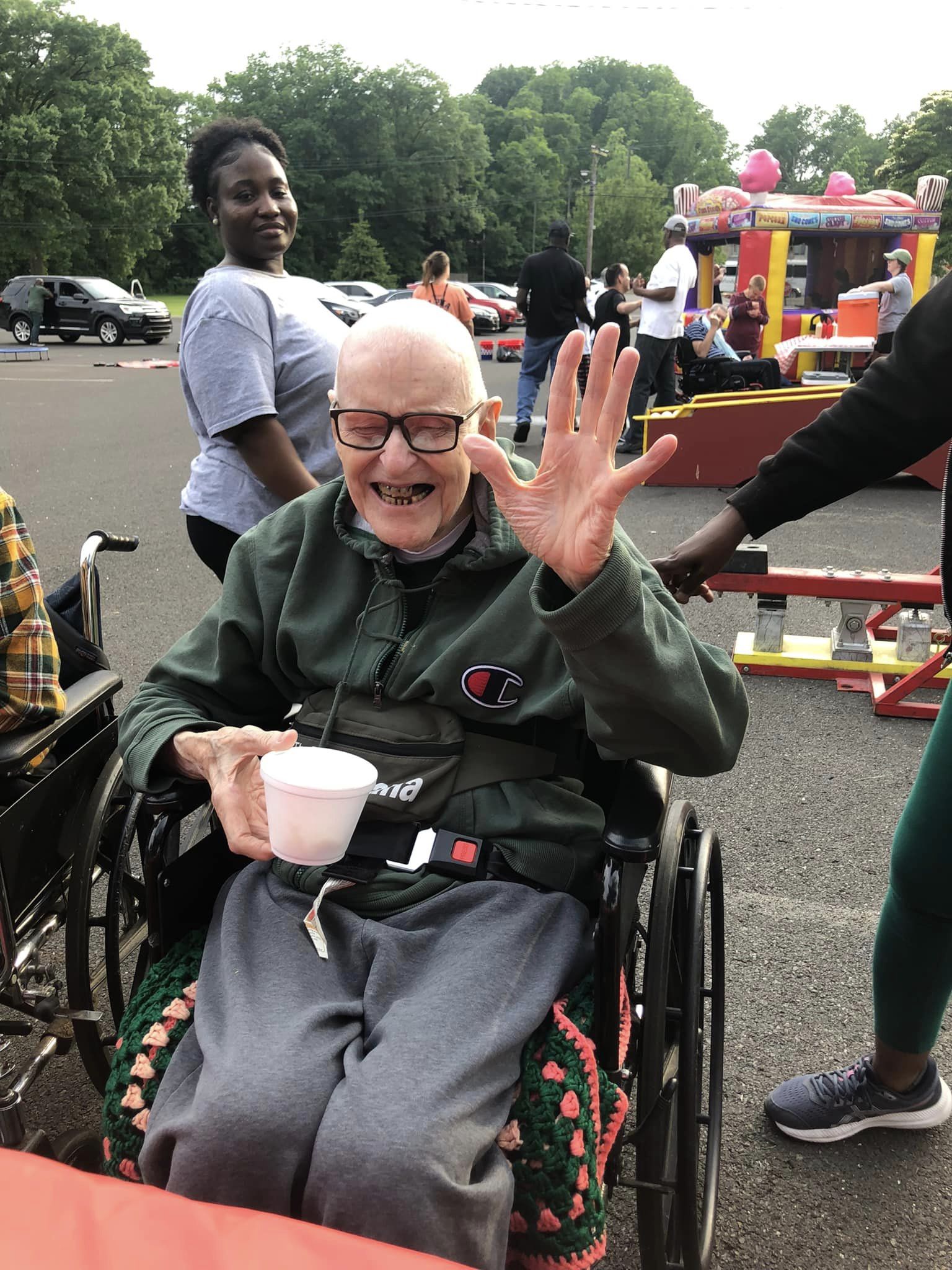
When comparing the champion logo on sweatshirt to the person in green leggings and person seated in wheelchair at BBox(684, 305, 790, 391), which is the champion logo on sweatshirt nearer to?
the person in green leggings

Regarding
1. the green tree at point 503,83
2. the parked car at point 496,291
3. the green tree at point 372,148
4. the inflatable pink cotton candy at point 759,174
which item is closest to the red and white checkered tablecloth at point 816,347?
the inflatable pink cotton candy at point 759,174

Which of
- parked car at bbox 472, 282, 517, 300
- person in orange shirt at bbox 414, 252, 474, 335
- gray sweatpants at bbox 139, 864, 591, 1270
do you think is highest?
person in orange shirt at bbox 414, 252, 474, 335

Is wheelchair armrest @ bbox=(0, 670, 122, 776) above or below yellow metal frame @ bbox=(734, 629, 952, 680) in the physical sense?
above

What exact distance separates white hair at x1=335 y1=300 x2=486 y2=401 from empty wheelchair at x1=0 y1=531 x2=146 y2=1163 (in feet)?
3.05

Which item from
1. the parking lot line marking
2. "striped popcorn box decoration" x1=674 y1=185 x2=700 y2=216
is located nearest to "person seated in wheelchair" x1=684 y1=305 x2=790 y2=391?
the parking lot line marking

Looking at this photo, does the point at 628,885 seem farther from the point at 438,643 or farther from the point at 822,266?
the point at 822,266

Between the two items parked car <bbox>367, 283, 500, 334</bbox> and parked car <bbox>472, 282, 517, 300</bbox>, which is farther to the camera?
parked car <bbox>472, 282, 517, 300</bbox>

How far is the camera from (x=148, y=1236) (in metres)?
0.84

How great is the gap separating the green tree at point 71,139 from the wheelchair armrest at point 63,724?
153ft

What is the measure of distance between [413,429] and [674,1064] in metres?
1.15

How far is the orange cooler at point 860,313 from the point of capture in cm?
1478

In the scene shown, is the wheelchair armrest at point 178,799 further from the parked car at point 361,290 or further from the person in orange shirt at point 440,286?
the parked car at point 361,290

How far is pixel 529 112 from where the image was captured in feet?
282

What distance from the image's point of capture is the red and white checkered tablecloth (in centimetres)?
1247
